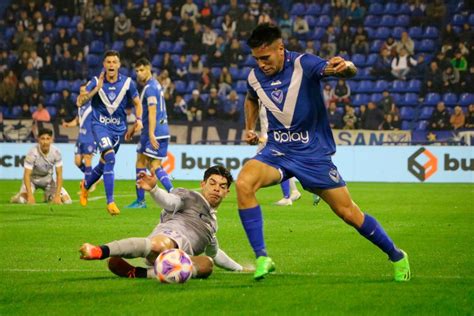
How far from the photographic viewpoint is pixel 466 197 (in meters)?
18.2

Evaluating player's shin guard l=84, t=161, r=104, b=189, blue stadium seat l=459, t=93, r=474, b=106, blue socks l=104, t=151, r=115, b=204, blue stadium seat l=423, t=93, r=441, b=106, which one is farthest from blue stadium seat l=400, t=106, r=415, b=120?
blue socks l=104, t=151, r=115, b=204

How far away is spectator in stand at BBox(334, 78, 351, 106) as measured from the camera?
27.3 metres

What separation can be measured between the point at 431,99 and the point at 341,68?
69.9 ft

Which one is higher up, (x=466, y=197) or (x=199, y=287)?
(x=199, y=287)

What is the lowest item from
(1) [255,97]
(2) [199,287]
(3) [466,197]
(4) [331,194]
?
(3) [466,197]

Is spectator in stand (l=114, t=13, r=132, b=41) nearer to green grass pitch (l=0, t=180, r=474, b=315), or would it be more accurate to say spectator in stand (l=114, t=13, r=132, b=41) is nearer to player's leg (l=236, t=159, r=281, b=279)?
green grass pitch (l=0, t=180, r=474, b=315)

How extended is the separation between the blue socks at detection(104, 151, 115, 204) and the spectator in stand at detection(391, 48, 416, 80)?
51.1 feet

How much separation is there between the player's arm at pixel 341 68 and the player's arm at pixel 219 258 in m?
1.71

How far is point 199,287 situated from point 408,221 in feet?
22.6

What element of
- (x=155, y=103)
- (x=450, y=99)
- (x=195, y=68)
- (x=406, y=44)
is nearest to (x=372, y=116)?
(x=450, y=99)

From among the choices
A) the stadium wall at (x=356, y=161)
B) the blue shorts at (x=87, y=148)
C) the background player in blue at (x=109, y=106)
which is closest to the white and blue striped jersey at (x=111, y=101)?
the background player in blue at (x=109, y=106)

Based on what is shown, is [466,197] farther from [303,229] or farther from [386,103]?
[386,103]

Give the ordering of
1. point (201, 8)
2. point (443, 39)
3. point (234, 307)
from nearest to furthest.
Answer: point (234, 307), point (443, 39), point (201, 8)

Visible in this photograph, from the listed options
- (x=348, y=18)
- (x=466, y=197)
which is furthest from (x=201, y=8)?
(x=466, y=197)
